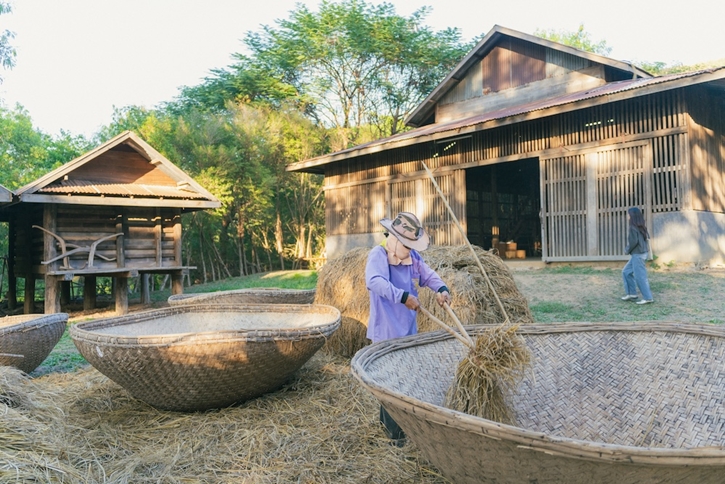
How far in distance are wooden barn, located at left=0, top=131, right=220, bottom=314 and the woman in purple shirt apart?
803cm

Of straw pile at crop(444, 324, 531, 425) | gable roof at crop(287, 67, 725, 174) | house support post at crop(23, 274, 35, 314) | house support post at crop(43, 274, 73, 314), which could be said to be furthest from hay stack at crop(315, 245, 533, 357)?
house support post at crop(23, 274, 35, 314)

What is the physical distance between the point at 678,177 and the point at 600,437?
807 cm

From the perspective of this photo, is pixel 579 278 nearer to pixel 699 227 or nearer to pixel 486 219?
pixel 699 227

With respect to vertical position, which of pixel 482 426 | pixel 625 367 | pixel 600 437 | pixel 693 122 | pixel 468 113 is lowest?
pixel 600 437

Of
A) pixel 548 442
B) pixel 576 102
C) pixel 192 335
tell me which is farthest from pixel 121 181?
pixel 548 442

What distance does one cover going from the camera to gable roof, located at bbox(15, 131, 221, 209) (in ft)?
30.7

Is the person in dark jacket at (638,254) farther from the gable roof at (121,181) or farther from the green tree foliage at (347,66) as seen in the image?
the green tree foliage at (347,66)

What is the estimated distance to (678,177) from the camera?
927cm

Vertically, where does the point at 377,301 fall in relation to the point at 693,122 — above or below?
below

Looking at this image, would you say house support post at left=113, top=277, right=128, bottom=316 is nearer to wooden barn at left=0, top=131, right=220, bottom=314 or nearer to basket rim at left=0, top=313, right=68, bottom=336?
wooden barn at left=0, top=131, right=220, bottom=314

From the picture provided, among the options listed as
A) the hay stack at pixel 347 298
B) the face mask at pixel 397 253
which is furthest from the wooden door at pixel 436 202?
the face mask at pixel 397 253

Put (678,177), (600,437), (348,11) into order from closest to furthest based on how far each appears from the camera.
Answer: (600,437)
(678,177)
(348,11)

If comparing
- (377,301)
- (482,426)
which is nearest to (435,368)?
(377,301)

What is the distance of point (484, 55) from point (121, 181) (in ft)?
33.4
